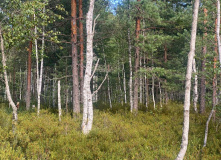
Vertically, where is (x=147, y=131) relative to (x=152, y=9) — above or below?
below

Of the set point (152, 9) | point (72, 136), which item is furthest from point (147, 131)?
point (152, 9)

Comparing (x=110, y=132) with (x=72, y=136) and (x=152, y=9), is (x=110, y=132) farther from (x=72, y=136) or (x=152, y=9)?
(x=152, y=9)

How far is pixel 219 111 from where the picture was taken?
697cm

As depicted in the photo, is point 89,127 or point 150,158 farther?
point 89,127

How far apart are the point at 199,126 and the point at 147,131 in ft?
8.87

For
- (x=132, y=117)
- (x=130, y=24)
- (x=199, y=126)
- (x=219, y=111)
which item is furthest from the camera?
(x=130, y=24)

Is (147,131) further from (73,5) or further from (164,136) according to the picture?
(73,5)

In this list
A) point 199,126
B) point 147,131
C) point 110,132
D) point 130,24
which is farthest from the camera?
point 130,24

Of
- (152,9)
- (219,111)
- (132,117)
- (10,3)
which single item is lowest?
(132,117)

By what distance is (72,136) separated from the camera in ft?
23.1

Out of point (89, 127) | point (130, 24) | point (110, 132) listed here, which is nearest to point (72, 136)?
point (89, 127)

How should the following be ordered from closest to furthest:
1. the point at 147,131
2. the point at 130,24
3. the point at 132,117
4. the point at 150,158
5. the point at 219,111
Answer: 1. the point at 150,158
2. the point at 219,111
3. the point at 147,131
4. the point at 132,117
5. the point at 130,24

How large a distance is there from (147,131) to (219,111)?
2952 millimetres

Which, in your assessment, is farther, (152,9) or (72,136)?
(152,9)
